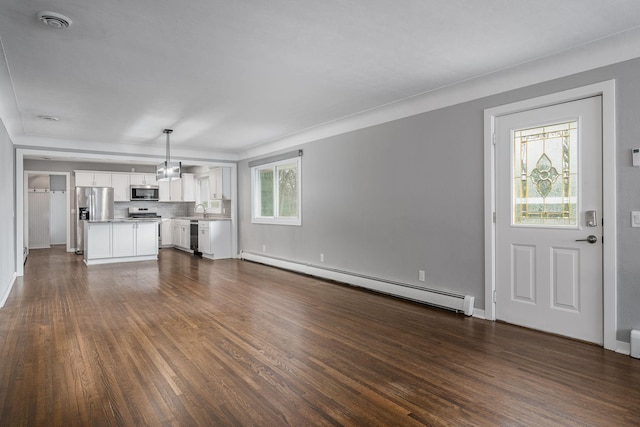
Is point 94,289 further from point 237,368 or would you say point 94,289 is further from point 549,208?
point 549,208

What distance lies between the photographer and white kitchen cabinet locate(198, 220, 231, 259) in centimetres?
859

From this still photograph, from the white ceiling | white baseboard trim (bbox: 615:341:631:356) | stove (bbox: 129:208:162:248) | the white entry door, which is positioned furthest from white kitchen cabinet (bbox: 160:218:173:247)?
white baseboard trim (bbox: 615:341:631:356)

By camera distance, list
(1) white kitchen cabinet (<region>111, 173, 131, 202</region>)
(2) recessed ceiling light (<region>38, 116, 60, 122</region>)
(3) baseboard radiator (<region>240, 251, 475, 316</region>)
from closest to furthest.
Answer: (3) baseboard radiator (<region>240, 251, 475, 316</region>) < (2) recessed ceiling light (<region>38, 116, 60, 122</region>) < (1) white kitchen cabinet (<region>111, 173, 131, 202</region>)

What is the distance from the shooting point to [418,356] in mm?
2881

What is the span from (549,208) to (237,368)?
116 inches

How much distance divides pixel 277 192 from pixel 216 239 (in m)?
2.08

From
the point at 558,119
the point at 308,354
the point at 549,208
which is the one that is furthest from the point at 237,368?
the point at 558,119

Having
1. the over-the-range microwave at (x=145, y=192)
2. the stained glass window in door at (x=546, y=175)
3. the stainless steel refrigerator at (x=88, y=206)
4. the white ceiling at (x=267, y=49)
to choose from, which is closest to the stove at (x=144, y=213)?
the over-the-range microwave at (x=145, y=192)

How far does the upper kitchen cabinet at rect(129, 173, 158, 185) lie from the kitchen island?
8.21ft

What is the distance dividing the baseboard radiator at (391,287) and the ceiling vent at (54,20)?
4052 mm

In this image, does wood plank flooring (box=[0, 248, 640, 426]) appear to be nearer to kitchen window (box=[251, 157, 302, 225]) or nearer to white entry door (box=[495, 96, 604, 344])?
white entry door (box=[495, 96, 604, 344])

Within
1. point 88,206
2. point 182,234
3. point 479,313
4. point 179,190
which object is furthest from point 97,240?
point 479,313

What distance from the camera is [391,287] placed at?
4.83 metres

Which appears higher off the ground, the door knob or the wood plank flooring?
the door knob
